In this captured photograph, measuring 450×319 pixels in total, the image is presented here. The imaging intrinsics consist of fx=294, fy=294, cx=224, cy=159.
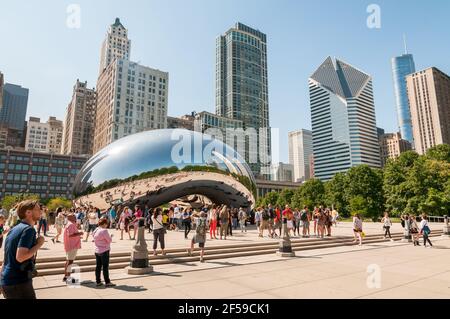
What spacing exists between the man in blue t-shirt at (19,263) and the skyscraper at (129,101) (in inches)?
4230

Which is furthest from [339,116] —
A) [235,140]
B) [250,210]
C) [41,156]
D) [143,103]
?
[250,210]

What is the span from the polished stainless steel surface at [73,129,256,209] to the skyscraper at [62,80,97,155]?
5130 inches

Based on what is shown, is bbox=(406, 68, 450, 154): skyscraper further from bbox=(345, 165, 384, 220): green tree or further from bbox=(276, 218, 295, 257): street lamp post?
bbox=(276, 218, 295, 257): street lamp post

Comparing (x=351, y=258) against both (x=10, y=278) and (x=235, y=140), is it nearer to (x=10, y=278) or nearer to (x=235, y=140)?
(x=10, y=278)

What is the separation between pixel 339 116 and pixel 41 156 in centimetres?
17082

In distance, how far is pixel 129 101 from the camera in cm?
11206

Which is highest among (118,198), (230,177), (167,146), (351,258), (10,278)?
(167,146)

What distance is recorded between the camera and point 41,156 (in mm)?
117375

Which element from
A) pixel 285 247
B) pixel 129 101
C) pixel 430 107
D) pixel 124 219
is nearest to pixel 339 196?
pixel 285 247

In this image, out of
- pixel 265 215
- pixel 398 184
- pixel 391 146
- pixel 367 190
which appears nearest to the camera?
pixel 265 215

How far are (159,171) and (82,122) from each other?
139089mm

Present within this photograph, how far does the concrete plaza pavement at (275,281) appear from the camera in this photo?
6.55 metres

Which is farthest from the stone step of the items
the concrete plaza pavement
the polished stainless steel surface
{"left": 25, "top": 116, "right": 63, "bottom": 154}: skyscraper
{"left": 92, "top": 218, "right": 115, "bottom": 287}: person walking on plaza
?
{"left": 25, "top": 116, "right": 63, "bottom": 154}: skyscraper

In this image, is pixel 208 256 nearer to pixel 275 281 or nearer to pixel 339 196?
pixel 275 281
